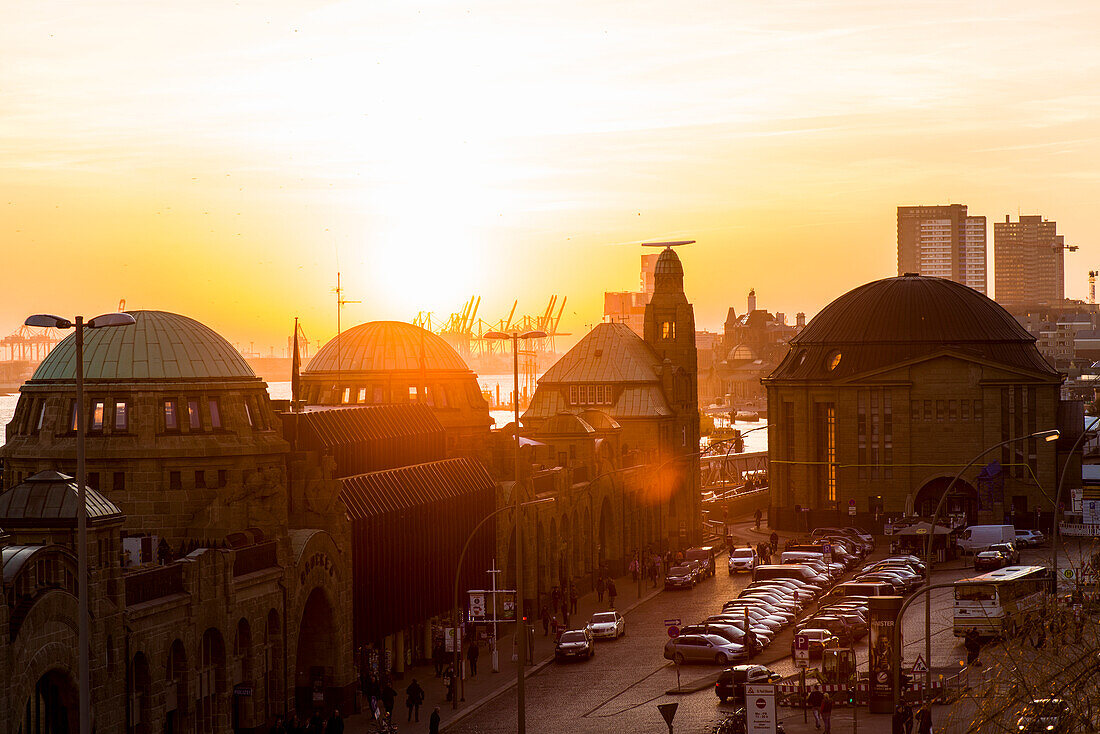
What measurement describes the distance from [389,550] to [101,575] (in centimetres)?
2375

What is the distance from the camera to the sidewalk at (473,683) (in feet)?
204

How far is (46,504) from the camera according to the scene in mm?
48812

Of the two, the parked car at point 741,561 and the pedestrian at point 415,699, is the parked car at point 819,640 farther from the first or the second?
the parked car at point 741,561

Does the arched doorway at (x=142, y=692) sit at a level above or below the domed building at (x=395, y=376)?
below

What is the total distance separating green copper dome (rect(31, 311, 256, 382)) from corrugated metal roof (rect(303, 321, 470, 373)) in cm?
3826

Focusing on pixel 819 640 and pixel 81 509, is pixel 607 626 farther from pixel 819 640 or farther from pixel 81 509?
pixel 81 509

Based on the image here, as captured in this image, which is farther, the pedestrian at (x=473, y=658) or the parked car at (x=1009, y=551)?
the parked car at (x=1009, y=551)

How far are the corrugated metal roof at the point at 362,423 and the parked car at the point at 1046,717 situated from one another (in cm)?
4639

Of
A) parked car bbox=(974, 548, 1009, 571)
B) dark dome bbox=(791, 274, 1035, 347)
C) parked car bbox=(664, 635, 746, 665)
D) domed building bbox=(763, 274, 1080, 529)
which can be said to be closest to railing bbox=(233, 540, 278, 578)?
parked car bbox=(664, 635, 746, 665)

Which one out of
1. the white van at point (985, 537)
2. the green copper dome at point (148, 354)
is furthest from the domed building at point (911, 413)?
the green copper dome at point (148, 354)

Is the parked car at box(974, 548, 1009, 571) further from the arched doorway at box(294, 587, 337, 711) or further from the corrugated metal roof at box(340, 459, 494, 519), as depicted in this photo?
the arched doorway at box(294, 587, 337, 711)

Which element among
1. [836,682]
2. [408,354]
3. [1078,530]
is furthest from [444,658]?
[1078,530]

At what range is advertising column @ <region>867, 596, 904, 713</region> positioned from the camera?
61438mm

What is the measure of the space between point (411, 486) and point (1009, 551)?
141 feet
